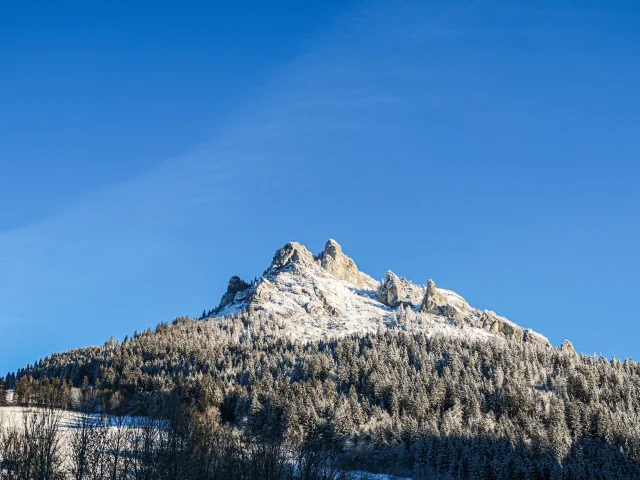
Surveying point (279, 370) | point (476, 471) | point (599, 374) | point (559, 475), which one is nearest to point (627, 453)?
point (559, 475)

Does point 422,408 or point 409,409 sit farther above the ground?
point 422,408

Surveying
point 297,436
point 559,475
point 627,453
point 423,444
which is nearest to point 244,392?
point 297,436

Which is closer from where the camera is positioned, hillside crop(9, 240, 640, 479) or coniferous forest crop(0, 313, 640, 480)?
coniferous forest crop(0, 313, 640, 480)

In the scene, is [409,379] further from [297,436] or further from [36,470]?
[36,470]

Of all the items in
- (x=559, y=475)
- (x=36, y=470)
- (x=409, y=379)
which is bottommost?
(x=559, y=475)

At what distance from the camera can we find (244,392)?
549 feet

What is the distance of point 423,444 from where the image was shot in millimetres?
128125

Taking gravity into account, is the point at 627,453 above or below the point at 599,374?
below

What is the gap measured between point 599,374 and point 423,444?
86.9 meters

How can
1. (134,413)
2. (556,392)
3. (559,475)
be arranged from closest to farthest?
1. (559,475)
2. (134,413)
3. (556,392)

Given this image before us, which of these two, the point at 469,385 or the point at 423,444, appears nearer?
the point at 423,444

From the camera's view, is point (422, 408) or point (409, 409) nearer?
point (422, 408)

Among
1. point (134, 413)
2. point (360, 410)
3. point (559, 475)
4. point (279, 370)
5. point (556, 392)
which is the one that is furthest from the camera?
point (279, 370)

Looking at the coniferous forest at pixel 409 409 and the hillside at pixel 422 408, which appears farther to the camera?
the hillside at pixel 422 408
